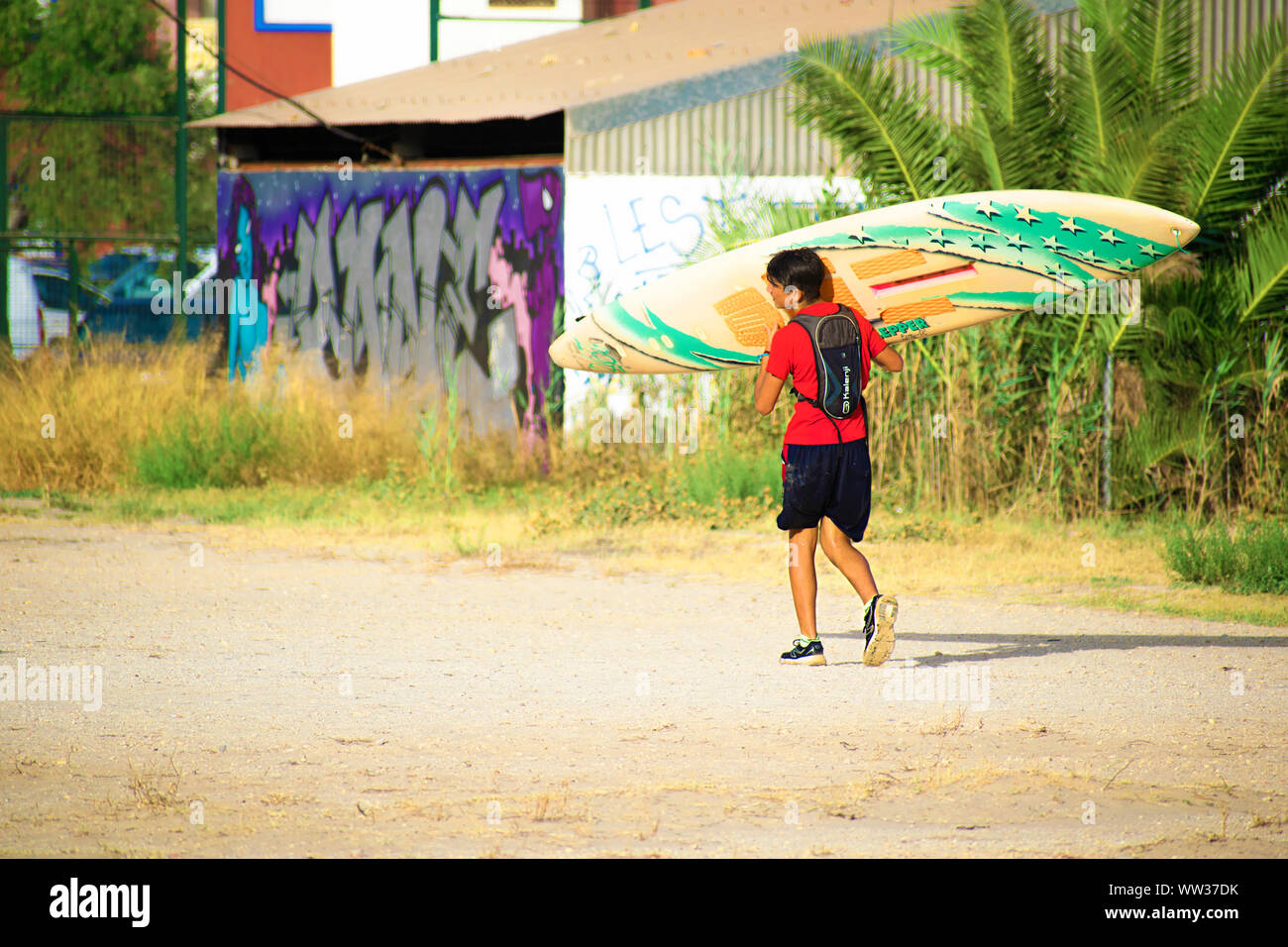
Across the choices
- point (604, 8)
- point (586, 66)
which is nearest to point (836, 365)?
point (586, 66)

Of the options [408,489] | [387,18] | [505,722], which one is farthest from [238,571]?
[387,18]

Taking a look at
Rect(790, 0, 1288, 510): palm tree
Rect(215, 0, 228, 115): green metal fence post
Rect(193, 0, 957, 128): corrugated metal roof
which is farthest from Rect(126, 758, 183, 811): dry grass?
Rect(215, 0, 228, 115): green metal fence post

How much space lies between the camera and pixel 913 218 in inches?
287

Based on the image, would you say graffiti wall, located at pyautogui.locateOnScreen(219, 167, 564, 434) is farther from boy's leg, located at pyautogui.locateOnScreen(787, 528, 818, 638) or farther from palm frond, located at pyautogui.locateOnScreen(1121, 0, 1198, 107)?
boy's leg, located at pyautogui.locateOnScreen(787, 528, 818, 638)

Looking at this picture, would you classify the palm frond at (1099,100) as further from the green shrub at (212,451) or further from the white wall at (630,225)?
the green shrub at (212,451)

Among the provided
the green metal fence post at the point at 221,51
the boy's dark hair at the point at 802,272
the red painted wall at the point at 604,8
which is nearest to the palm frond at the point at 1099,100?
the boy's dark hair at the point at 802,272

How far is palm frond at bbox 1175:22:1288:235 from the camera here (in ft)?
34.8

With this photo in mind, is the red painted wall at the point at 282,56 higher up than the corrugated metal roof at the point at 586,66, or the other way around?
the red painted wall at the point at 282,56

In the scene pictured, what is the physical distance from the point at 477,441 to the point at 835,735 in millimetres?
8527

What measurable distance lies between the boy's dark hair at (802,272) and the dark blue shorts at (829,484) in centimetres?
66

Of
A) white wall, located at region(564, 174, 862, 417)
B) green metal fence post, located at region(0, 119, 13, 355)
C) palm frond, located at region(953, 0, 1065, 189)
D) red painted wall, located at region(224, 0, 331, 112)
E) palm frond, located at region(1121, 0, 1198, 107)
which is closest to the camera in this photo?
palm frond, located at region(1121, 0, 1198, 107)

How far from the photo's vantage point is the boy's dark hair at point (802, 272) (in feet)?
20.6

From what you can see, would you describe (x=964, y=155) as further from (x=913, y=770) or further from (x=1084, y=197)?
(x=913, y=770)

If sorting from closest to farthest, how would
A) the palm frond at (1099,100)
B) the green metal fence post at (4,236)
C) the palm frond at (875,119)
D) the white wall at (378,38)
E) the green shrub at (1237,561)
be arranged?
the green shrub at (1237,561)
the palm frond at (1099,100)
the palm frond at (875,119)
the green metal fence post at (4,236)
the white wall at (378,38)
